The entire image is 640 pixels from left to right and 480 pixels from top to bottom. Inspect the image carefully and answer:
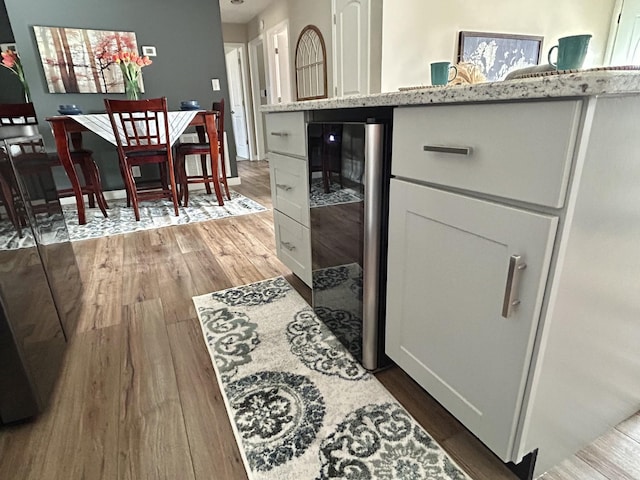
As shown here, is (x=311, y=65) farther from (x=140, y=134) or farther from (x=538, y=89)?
(x=538, y=89)

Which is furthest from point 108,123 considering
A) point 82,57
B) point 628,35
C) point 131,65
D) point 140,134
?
point 628,35

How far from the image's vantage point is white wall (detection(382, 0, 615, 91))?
3.49 m

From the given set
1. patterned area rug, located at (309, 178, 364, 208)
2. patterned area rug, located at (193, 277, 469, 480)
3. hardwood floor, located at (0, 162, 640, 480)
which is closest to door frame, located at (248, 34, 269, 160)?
hardwood floor, located at (0, 162, 640, 480)

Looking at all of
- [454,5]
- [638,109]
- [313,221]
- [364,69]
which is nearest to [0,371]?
[313,221]

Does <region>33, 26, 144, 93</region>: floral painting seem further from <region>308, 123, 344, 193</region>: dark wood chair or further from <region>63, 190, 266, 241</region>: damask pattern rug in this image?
<region>308, 123, 344, 193</region>: dark wood chair

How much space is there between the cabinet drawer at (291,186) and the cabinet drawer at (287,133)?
0.12 ft

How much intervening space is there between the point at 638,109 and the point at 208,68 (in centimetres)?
438

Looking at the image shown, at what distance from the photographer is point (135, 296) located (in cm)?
179

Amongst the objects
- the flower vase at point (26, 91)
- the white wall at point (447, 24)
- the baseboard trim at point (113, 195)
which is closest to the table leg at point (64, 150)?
the baseboard trim at point (113, 195)

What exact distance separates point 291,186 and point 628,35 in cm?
554

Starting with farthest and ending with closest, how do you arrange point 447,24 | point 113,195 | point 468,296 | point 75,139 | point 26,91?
point 113,195
point 447,24
point 26,91
point 75,139
point 468,296

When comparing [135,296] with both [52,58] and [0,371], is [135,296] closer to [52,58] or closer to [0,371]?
[0,371]

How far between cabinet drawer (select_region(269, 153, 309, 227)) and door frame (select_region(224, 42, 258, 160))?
17.4ft

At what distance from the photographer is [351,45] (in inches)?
148
